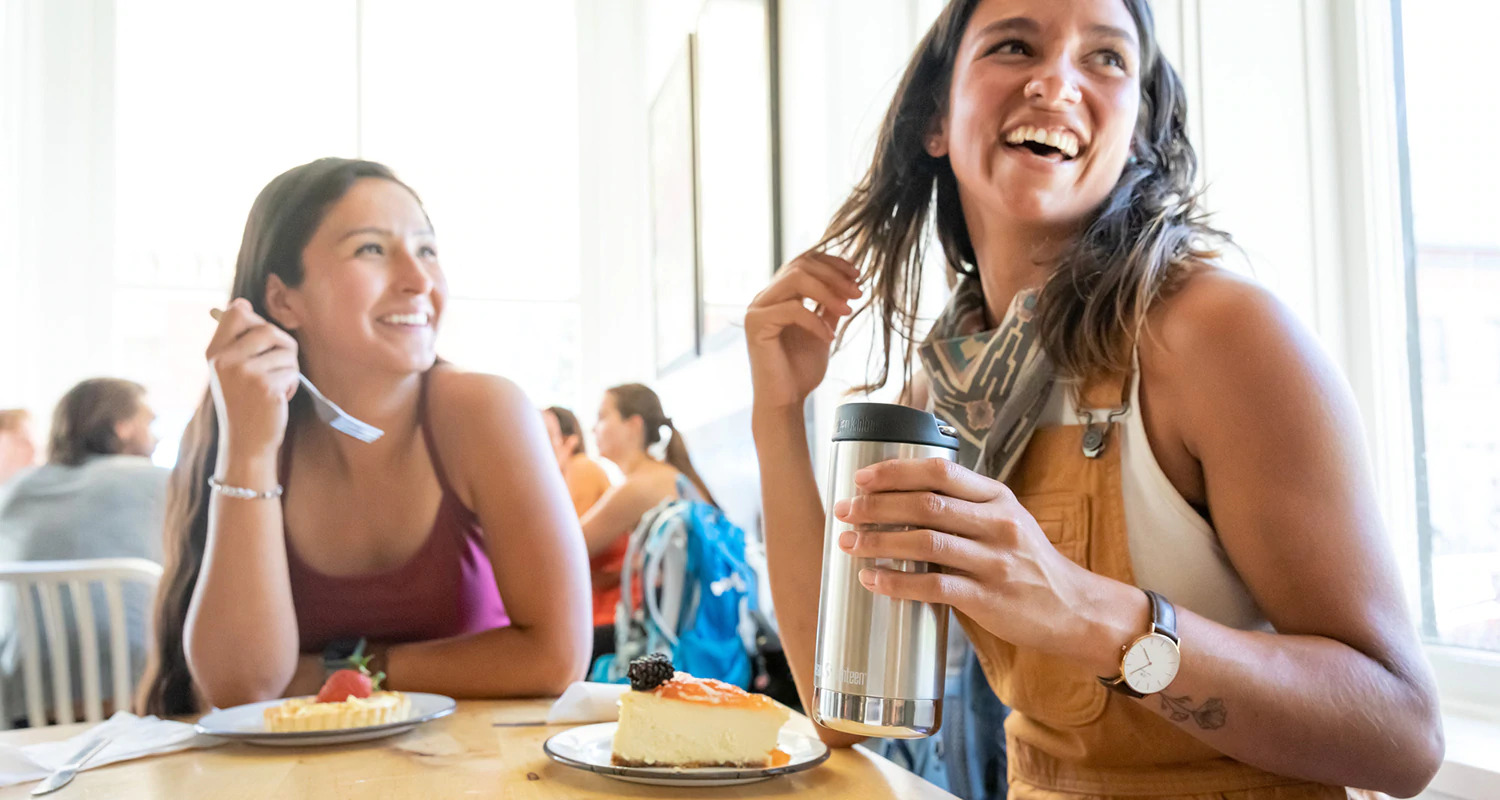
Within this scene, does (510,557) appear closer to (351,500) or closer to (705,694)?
(351,500)

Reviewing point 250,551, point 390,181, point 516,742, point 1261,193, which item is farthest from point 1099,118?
point 250,551

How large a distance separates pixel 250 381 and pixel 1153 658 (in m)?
1.38

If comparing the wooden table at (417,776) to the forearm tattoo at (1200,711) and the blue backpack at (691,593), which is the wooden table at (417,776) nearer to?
the forearm tattoo at (1200,711)

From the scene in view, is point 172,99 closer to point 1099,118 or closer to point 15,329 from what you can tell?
point 15,329

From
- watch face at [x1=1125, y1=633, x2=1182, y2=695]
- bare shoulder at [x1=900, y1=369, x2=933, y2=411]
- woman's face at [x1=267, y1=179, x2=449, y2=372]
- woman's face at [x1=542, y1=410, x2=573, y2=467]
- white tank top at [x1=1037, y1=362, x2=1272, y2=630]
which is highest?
woman's face at [x1=267, y1=179, x2=449, y2=372]

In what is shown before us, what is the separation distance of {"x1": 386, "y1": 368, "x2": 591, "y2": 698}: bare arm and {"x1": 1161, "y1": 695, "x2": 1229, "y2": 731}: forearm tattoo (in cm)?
102

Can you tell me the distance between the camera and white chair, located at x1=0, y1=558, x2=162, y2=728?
157 centimetres

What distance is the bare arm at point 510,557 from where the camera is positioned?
5.35 ft

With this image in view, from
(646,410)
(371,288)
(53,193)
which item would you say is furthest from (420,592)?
(53,193)

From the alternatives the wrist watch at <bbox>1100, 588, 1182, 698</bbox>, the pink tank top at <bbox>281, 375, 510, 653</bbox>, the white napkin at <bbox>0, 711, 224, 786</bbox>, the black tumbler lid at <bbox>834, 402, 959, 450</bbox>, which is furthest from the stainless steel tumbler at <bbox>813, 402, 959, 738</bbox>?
the pink tank top at <bbox>281, 375, 510, 653</bbox>

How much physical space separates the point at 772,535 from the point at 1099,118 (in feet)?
2.20

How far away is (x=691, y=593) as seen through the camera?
2.34m

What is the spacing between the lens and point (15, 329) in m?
1.62

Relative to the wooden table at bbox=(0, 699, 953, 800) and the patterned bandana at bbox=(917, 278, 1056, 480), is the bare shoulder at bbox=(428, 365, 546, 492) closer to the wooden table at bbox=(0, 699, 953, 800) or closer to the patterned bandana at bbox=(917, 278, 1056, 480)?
the wooden table at bbox=(0, 699, 953, 800)
